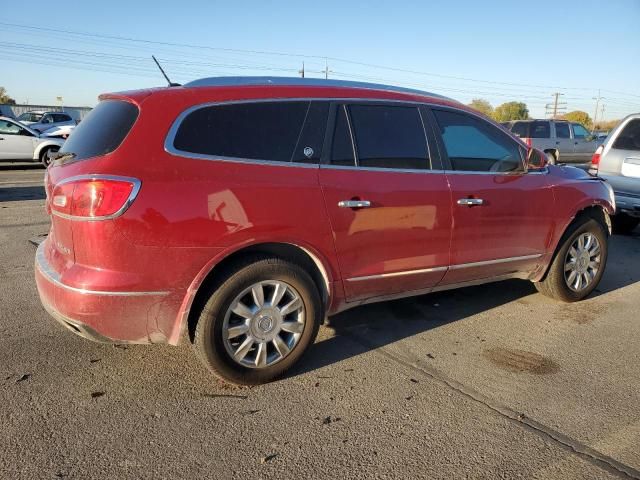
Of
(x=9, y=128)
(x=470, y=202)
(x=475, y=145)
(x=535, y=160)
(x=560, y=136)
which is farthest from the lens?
(x=560, y=136)

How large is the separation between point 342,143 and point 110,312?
68.9 inches

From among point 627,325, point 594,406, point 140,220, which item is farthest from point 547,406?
point 140,220

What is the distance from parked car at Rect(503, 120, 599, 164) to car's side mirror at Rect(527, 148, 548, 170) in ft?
54.1

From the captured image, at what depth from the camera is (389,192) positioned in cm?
351

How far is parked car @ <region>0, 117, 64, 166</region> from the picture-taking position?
15.9 meters

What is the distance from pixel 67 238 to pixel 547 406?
294cm

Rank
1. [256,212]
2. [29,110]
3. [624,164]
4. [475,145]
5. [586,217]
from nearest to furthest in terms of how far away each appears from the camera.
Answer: [256,212] → [475,145] → [586,217] → [624,164] → [29,110]

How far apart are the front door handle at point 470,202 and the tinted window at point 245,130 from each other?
138cm

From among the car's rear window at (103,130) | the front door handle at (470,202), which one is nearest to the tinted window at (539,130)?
the front door handle at (470,202)

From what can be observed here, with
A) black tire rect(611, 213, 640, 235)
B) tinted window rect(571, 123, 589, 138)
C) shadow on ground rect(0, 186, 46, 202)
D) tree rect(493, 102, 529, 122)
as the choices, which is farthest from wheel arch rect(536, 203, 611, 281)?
tree rect(493, 102, 529, 122)

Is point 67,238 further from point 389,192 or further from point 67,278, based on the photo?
point 389,192

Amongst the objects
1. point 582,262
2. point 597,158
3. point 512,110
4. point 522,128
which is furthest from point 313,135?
point 512,110

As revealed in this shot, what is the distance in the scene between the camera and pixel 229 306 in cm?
305

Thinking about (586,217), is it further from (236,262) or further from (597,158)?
(597,158)
